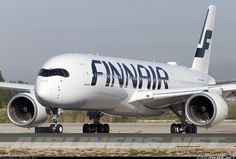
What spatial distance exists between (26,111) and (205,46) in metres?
16.0

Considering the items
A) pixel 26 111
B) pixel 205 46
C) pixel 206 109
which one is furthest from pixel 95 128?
pixel 205 46

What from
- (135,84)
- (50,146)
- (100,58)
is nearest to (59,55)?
(100,58)

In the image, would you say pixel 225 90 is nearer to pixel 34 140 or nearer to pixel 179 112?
pixel 179 112

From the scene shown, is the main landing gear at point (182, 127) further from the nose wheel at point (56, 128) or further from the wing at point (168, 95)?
the nose wheel at point (56, 128)

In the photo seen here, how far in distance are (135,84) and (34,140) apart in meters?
12.3

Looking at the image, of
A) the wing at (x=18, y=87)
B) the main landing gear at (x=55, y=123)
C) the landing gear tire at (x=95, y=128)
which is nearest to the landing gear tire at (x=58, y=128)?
the main landing gear at (x=55, y=123)

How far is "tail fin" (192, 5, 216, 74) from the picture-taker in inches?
1726

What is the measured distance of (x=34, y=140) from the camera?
2288 cm

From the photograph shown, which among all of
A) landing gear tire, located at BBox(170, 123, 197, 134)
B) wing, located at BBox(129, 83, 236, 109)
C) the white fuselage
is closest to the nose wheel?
the white fuselage

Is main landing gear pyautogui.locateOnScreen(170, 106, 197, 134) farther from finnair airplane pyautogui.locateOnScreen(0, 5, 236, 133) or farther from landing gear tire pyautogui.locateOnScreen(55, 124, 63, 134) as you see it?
landing gear tire pyautogui.locateOnScreen(55, 124, 63, 134)

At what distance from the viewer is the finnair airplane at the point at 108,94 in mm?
29781

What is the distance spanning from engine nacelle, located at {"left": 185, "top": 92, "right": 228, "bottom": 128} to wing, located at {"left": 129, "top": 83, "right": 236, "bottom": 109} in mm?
1072

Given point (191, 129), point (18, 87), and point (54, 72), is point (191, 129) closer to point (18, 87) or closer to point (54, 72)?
point (54, 72)

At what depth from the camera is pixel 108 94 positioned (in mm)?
32062
